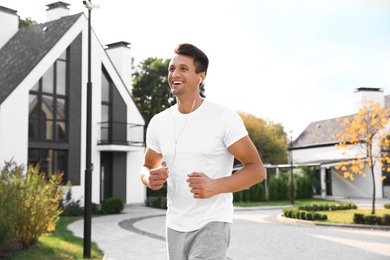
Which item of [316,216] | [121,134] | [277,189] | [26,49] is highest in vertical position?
[26,49]

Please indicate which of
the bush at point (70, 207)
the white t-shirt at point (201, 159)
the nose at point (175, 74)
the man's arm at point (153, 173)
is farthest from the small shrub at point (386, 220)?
the nose at point (175, 74)

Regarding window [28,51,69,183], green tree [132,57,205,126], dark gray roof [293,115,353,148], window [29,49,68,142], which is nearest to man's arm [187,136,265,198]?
window [28,51,69,183]

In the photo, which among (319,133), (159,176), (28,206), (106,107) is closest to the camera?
(159,176)

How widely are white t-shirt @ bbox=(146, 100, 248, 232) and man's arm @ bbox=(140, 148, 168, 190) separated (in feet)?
0.47

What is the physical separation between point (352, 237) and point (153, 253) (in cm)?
638

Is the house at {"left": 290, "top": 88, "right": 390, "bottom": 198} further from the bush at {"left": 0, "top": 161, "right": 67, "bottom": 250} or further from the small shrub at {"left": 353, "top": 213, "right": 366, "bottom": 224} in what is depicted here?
the bush at {"left": 0, "top": 161, "right": 67, "bottom": 250}

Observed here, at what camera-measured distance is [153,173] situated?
106 inches

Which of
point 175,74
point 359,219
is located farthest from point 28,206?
point 359,219

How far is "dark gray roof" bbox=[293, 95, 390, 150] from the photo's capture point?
1660 inches

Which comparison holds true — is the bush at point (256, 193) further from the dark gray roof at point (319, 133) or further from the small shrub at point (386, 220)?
the small shrub at point (386, 220)

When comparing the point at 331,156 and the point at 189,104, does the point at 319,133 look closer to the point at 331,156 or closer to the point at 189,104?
the point at 331,156

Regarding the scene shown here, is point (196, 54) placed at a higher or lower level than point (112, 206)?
higher

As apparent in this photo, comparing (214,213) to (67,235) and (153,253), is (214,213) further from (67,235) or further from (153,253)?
(67,235)

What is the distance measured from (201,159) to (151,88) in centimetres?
4026
